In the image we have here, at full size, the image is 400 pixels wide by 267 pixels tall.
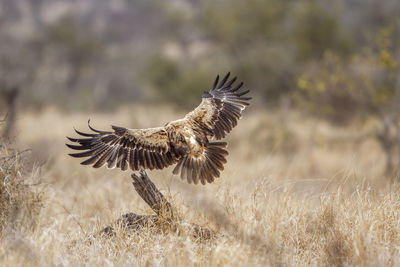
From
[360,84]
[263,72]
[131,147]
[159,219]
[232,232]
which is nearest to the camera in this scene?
[232,232]

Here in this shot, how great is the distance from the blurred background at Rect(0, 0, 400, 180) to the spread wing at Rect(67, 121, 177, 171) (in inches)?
39.7

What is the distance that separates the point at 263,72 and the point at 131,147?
14.0m

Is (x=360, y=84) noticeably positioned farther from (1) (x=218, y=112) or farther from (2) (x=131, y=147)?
(2) (x=131, y=147)

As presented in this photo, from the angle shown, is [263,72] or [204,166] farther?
[263,72]

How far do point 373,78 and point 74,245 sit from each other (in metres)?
11.4

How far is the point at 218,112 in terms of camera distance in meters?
5.03

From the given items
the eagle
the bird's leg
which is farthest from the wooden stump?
the eagle

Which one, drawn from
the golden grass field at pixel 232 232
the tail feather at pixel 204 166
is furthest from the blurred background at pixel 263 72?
the tail feather at pixel 204 166

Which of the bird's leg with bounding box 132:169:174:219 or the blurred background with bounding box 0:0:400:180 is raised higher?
the blurred background with bounding box 0:0:400:180

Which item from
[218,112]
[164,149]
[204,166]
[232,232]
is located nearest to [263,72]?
[218,112]

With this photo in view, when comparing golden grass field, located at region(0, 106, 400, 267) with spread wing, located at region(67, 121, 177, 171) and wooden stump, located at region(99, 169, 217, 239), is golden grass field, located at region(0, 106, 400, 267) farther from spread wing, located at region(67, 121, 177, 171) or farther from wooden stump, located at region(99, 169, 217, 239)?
spread wing, located at region(67, 121, 177, 171)

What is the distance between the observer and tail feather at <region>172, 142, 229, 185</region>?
4.41 m

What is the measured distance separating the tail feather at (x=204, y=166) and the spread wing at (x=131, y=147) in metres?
0.18

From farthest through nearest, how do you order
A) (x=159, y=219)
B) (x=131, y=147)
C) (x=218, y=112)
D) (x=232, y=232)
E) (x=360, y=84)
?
1. (x=360, y=84)
2. (x=218, y=112)
3. (x=131, y=147)
4. (x=159, y=219)
5. (x=232, y=232)
